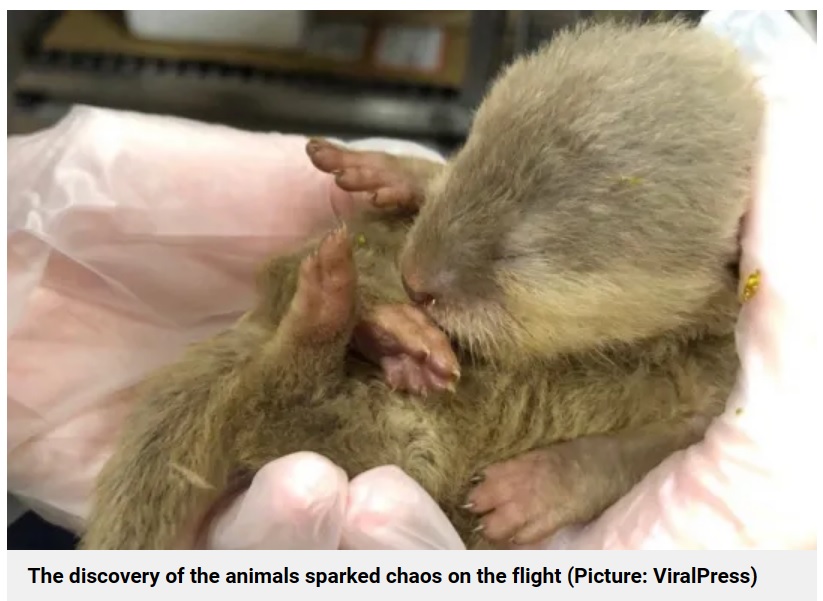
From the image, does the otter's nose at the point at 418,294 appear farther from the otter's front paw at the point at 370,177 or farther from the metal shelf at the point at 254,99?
the metal shelf at the point at 254,99

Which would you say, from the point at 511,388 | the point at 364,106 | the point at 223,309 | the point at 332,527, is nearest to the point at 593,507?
the point at 511,388

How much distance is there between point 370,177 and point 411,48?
26.1 inches

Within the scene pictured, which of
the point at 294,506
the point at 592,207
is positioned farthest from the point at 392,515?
the point at 592,207

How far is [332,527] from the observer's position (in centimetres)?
92

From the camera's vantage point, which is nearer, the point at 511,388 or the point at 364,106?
the point at 511,388

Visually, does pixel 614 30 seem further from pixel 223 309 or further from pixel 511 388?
pixel 223 309

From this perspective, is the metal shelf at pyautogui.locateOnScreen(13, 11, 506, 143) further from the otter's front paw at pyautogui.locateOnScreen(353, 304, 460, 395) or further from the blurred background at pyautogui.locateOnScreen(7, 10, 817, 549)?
the otter's front paw at pyautogui.locateOnScreen(353, 304, 460, 395)

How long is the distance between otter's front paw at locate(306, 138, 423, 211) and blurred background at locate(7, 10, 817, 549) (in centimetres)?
52

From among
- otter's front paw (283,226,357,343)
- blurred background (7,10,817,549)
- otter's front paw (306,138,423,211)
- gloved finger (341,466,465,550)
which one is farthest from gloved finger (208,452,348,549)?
blurred background (7,10,817,549)

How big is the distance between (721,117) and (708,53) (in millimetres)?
82

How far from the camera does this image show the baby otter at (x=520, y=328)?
852 millimetres

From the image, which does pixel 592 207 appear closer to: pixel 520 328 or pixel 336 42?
pixel 520 328

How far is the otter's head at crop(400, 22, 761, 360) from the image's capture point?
0.84 meters

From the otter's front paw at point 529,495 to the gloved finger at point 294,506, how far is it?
0.47ft
